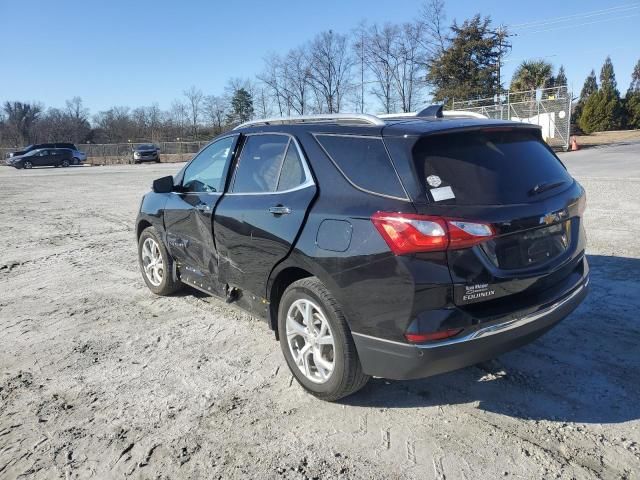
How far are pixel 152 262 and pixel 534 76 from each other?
51495 millimetres

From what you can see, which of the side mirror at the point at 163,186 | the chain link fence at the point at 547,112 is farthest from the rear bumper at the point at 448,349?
the chain link fence at the point at 547,112

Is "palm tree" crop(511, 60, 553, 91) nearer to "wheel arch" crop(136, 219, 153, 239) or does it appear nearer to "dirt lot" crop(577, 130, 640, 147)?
"dirt lot" crop(577, 130, 640, 147)

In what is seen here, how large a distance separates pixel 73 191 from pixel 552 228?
59.9ft

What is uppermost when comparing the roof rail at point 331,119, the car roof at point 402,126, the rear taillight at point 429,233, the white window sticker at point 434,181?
the roof rail at point 331,119

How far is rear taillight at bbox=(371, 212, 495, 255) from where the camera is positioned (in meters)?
2.63

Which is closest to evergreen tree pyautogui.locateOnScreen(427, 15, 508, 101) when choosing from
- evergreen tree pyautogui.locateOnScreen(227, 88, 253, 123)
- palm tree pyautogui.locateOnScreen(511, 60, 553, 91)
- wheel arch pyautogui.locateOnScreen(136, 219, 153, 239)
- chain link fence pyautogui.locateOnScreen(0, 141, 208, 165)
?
palm tree pyautogui.locateOnScreen(511, 60, 553, 91)

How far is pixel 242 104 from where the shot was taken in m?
74.6

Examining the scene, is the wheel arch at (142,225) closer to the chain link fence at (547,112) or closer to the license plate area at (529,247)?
the license plate area at (529,247)

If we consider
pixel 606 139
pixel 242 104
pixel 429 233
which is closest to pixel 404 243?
pixel 429 233

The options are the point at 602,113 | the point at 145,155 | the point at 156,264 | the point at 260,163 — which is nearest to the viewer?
the point at 260,163

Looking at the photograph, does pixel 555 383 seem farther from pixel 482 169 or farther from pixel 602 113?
pixel 602 113

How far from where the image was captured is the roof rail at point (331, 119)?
3244mm

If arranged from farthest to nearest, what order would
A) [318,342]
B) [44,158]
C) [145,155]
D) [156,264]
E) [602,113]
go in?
[602,113] → [145,155] → [44,158] → [156,264] → [318,342]

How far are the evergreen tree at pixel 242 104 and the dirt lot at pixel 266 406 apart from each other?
236ft
